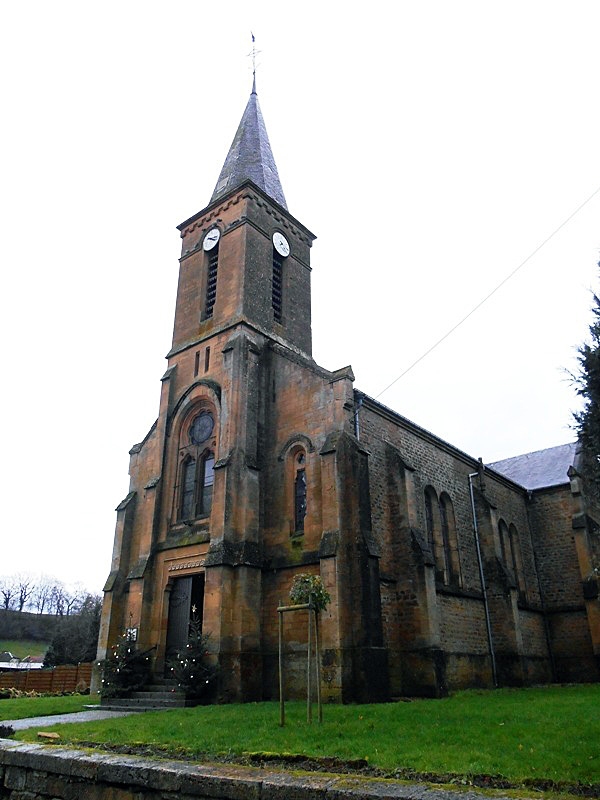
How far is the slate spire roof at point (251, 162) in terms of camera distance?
30.0m

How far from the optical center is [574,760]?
24.1 ft

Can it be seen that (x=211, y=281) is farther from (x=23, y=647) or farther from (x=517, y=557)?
(x=23, y=647)

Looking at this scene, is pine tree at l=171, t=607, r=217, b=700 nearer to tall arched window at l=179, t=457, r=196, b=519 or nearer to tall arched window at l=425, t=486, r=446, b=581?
tall arched window at l=179, t=457, r=196, b=519

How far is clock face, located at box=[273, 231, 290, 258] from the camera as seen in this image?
1110 inches

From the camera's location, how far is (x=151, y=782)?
Result: 705 cm

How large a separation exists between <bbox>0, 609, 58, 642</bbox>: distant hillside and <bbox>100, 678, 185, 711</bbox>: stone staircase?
78.1 meters

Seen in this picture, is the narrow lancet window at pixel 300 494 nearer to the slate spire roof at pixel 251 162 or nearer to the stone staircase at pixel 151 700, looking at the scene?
the stone staircase at pixel 151 700

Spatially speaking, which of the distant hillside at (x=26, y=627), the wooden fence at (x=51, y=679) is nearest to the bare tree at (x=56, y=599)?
the distant hillside at (x=26, y=627)

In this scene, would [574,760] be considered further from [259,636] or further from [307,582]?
[259,636]

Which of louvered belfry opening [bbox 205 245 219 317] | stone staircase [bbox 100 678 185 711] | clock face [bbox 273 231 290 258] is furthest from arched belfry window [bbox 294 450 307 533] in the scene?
clock face [bbox 273 231 290 258]

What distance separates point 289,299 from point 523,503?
59.7 feet

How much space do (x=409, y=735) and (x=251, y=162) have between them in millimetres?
28152

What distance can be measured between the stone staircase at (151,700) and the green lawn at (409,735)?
2883 millimetres

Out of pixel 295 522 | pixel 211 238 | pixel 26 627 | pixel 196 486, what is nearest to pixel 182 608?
pixel 196 486
